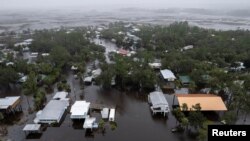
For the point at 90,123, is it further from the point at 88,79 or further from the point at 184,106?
the point at 88,79

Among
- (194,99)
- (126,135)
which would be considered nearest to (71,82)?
(126,135)

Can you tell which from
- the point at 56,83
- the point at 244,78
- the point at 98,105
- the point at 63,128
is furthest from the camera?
the point at 56,83

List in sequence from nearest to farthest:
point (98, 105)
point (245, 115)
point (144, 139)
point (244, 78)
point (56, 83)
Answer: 1. point (144, 139)
2. point (245, 115)
3. point (98, 105)
4. point (244, 78)
5. point (56, 83)

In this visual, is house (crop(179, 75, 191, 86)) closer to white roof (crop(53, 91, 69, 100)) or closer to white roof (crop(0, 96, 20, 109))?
white roof (crop(53, 91, 69, 100))

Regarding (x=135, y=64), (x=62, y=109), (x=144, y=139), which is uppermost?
Answer: (x=135, y=64)

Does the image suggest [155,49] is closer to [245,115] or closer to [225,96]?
[225,96]

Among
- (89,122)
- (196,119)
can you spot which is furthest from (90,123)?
(196,119)
